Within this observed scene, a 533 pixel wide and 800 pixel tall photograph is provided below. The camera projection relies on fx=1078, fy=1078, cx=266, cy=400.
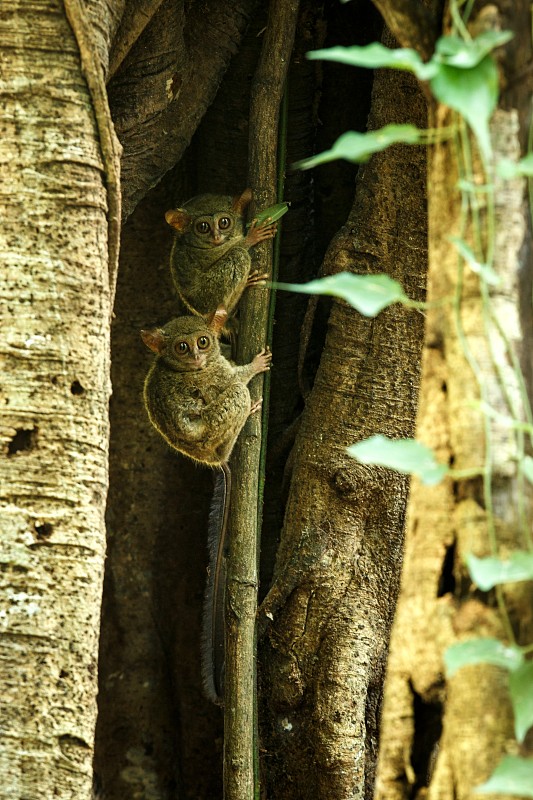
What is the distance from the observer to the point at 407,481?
4.51 metres

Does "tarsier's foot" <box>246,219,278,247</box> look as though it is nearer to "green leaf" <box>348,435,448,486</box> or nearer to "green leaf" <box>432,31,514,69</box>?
"green leaf" <box>432,31,514,69</box>

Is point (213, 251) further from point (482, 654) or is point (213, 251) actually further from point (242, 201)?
point (482, 654)

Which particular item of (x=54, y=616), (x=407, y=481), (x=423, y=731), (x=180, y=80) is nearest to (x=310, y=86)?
(x=180, y=80)

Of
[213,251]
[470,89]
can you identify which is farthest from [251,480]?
[470,89]

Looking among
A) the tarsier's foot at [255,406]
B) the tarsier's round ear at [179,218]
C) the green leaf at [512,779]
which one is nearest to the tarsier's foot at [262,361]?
the tarsier's foot at [255,406]

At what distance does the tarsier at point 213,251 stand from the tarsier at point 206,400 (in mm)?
148

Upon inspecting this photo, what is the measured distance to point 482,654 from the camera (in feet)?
6.14

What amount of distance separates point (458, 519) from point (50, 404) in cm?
143

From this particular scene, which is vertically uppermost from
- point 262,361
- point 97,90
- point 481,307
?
point 97,90

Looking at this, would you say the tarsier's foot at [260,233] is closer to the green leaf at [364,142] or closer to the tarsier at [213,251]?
the tarsier at [213,251]

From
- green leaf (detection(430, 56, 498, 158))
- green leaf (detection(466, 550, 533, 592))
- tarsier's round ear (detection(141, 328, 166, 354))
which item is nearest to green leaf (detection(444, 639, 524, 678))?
green leaf (detection(466, 550, 533, 592))

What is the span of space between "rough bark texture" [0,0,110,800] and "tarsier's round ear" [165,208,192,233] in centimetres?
124

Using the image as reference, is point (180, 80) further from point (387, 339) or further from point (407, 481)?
point (407, 481)

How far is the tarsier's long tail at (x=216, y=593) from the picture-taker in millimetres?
4391
